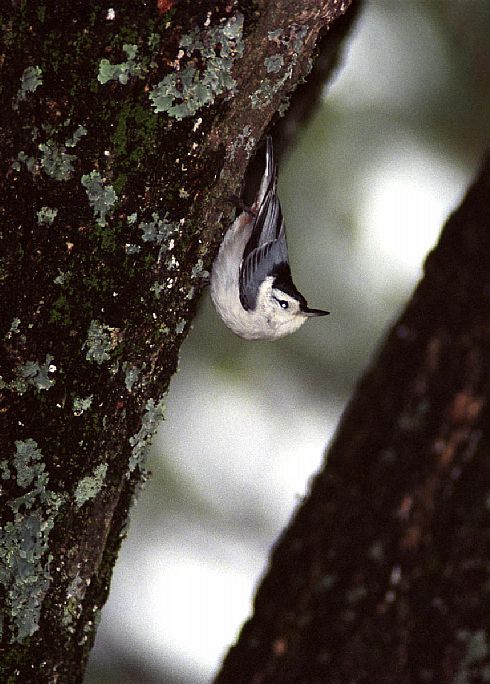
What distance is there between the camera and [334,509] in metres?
2.03

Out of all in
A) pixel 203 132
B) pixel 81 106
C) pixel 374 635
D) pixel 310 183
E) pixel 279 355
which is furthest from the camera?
pixel 279 355

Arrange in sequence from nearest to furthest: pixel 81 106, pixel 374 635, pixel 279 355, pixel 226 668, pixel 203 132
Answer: pixel 81 106, pixel 203 132, pixel 374 635, pixel 226 668, pixel 279 355

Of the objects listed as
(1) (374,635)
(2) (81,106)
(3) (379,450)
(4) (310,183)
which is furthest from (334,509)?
(4) (310,183)

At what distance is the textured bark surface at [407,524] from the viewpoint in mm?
1863

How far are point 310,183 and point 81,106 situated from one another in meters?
3.82

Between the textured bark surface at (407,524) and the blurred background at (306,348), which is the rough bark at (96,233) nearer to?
the textured bark surface at (407,524)

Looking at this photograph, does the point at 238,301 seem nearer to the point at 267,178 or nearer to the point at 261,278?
the point at 261,278

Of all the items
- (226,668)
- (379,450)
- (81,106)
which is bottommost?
(226,668)

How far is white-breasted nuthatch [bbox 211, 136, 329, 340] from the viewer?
8.16 ft

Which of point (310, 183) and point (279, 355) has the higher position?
point (310, 183)

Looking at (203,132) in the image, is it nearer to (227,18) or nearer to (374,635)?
(227,18)

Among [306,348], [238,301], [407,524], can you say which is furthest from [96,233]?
[306,348]

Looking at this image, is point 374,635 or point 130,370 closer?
point 130,370

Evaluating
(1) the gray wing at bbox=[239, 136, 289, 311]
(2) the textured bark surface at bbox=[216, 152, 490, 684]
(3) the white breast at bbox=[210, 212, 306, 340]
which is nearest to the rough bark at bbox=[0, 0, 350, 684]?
(2) the textured bark surface at bbox=[216, 152, 490, 684]
